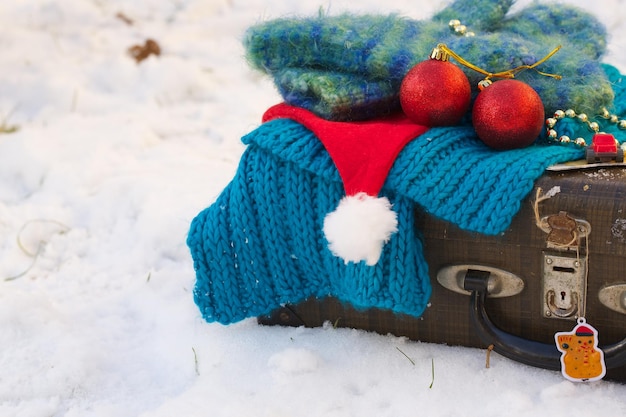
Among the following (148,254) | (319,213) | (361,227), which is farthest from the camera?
(148,254)

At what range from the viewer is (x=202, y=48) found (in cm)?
254

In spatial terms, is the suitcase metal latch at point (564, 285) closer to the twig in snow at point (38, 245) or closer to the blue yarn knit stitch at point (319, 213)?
the blue yarn knit stitch at point (319, 213)

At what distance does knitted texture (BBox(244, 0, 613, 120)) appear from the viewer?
118cm

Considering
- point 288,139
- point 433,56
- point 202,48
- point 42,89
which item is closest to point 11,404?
point 288,139

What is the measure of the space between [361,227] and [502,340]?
11.3 inches

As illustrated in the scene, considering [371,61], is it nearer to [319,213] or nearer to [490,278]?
[319,213]

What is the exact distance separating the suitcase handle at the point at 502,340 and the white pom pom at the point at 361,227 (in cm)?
16

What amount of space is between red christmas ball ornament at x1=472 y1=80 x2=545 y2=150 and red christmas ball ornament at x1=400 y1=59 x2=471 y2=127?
33 millimetres

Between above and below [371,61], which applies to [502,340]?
below

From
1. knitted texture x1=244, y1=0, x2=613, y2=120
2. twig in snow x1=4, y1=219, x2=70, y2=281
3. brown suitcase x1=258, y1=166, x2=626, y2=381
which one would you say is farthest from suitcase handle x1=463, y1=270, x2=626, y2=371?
twig in snow x1=4, y1=219, x2=70, y2=281

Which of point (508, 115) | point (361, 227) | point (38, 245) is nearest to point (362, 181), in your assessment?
point (361, 227)

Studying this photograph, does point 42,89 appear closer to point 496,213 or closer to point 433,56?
point 433,56

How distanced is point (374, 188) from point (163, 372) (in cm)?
49

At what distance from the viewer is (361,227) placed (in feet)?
3.39
